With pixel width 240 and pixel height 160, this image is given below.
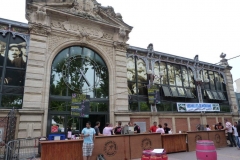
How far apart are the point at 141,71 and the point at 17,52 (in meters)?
10.3

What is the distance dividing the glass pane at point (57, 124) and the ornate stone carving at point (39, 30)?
6105 mm

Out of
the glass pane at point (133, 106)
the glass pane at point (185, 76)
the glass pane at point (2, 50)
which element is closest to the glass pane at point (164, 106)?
the glass pane at point (133, 106)

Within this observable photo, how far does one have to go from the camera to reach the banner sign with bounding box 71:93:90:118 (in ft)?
38.5

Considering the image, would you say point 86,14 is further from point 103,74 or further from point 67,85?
point 67,85

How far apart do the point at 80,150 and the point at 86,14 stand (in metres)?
11.0

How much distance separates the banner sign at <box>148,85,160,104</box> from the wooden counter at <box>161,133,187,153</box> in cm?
558

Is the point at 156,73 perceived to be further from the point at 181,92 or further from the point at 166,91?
the point at 181,92

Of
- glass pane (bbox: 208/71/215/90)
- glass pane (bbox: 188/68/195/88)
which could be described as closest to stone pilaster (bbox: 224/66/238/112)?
glass pane (bbox: 208/71/215/90)

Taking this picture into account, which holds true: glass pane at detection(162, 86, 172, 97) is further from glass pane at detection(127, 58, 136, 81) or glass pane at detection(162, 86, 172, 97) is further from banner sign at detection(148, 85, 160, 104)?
glass pane at detection(127, 58, 136, 81)

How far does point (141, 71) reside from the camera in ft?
54.6

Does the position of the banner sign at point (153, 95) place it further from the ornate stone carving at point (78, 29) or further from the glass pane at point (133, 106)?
the ornate stone carving at point (78, 29)

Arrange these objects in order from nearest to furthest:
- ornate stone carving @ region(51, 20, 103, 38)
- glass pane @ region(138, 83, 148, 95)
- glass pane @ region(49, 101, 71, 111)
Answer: glass pane @ region(49, 101, 71, 111) → ornate stone carving @ region(51, 20, 103, 38) → glass pane @ region(138, 83, 148, 95)

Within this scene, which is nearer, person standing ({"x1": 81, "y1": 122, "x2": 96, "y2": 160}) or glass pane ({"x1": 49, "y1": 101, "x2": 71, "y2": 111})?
person standing ({"x1": 81, "y1": 122, "x2": 96, "y2": 160})

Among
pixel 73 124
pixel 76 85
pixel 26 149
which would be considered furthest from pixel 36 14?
pixel 26 149
